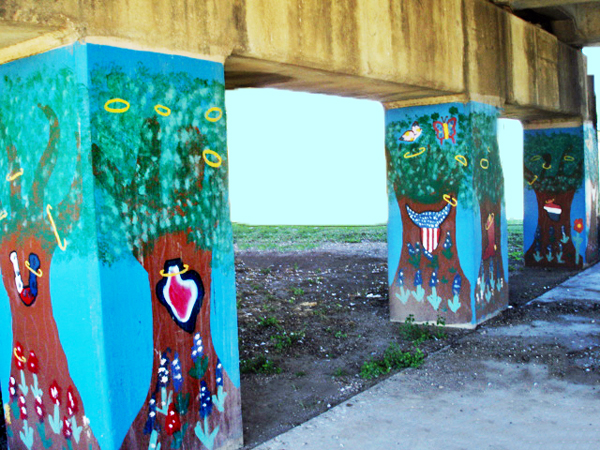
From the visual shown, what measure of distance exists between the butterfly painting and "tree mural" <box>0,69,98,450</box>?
5.17m

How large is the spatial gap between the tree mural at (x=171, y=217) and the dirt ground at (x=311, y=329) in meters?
0.67

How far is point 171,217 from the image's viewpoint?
13.9ft

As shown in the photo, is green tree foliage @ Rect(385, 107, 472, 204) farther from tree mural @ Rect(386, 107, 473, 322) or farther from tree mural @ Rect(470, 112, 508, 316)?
tree mural @ Rect(470, 112, 508, 316)

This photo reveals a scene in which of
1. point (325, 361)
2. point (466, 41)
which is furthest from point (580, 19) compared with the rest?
point (325, 361)

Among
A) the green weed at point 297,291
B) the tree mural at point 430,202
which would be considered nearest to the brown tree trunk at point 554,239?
the green weed at point 297,291

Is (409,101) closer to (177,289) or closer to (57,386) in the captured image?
(177,289)

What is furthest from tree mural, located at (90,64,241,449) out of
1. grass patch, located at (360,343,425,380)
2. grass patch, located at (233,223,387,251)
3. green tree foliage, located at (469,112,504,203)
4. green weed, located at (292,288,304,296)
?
grass patch, located at (233,223,387,251)

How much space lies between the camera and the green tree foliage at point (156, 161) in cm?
384

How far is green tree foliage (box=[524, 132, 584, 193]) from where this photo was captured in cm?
1221

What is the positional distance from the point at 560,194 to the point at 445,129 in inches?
231

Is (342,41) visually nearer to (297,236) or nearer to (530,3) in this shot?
(530,3)

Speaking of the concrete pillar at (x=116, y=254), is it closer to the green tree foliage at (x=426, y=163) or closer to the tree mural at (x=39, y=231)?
the tree mural at (x=39, y=231)

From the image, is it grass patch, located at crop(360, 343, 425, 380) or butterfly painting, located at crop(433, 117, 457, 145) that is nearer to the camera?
grass patch, located at crop(360, 343, 425, 380)

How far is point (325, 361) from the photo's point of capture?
677 centimetres
